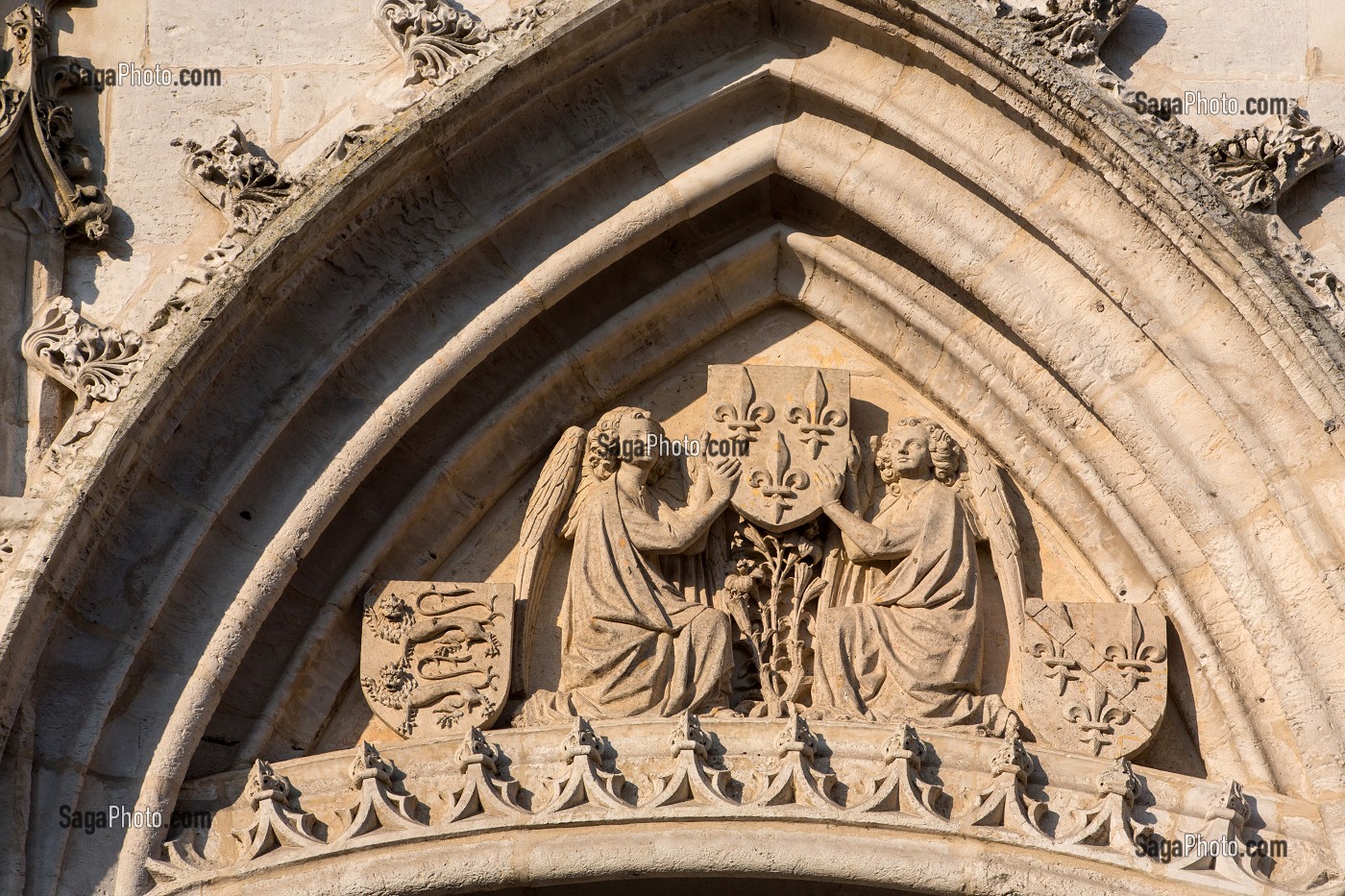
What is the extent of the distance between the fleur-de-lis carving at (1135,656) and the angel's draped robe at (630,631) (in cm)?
138

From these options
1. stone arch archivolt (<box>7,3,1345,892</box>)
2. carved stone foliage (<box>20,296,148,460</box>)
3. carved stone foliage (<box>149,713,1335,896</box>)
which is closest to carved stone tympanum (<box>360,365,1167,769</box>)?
carved stone foliage (<box>149,713,1335,896</box>)

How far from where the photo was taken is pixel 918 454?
8664mm

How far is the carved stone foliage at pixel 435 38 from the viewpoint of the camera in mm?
8562

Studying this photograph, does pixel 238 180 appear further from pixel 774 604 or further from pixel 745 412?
pixel 774 604

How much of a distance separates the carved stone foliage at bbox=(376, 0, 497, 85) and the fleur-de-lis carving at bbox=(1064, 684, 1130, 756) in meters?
3.21

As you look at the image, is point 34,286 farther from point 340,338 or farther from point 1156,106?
point 1156,106

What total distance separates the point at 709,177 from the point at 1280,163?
6.94ft

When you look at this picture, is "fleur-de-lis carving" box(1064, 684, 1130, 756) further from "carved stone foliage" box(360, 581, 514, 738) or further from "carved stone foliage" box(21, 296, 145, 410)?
"carved stone foliage" box(21, 296, 145, 410)

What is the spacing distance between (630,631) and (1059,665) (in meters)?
1.54

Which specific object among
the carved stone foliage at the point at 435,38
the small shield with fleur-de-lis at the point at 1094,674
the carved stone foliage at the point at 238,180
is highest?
the carved stone foliage at the point at 435,38

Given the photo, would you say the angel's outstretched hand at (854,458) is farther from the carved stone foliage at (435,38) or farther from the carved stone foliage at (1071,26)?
the carved stone foliage at (435,38)

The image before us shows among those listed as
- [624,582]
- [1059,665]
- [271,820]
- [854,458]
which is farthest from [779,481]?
[271,820]

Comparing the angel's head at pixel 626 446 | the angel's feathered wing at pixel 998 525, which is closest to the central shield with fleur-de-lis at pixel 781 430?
the angel's head at pixel 626 446

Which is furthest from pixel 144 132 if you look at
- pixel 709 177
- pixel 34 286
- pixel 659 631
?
pixel 659 631
